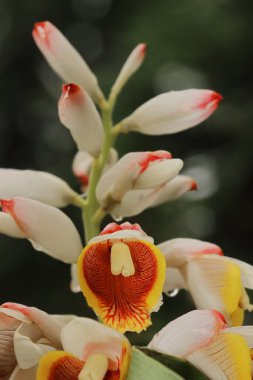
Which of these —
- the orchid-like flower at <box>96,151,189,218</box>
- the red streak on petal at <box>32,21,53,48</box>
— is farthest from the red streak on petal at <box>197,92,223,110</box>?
the red streak on petal at <box>32,21,53,48</box>

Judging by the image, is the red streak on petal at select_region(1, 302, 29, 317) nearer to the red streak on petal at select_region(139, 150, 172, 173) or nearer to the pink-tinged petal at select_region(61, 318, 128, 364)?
the pink-tinged petal at select_region(61, 318, 128, 364)

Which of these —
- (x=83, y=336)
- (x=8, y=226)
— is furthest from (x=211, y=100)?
(x=83, y=336)

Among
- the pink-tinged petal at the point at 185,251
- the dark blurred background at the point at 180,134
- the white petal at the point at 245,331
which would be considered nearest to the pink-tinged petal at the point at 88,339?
the white petal at the point at 245,331

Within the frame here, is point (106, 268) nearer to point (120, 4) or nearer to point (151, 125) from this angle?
point (151, 125)

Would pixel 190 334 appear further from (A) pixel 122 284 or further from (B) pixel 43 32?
(B) pixel 43 32

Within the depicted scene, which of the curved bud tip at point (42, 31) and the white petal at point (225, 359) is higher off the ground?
the curved bud tip at point (42, 31)

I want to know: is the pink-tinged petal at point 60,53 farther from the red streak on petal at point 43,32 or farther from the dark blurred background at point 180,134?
the dark blurred background at point 180,134

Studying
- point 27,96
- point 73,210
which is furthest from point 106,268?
point 27,96
